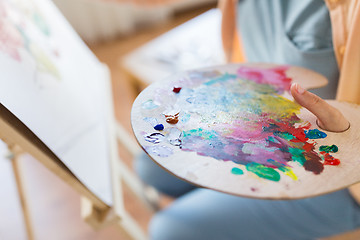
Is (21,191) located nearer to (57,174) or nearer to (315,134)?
(57,174)

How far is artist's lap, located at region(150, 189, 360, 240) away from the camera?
715mm

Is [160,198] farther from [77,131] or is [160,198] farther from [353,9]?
[353,9]

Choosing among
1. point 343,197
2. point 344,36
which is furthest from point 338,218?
point 344,36

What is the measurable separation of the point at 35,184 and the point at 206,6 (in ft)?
6.18

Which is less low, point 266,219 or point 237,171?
point 237,171

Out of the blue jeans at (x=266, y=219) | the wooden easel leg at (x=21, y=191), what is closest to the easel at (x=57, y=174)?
the wooden easel leg at (x=21, y=191)

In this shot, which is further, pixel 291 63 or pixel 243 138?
pixel 291 63

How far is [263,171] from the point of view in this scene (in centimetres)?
39

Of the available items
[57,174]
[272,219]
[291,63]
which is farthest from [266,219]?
[57,174]

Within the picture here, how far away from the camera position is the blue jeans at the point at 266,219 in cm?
72

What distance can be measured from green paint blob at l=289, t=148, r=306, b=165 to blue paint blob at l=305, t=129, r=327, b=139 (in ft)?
0.10

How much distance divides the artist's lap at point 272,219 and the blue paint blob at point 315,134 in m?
0.33

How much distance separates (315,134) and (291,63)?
0.95 feet

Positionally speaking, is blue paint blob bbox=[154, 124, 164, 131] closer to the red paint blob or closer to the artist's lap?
the red paint blob
